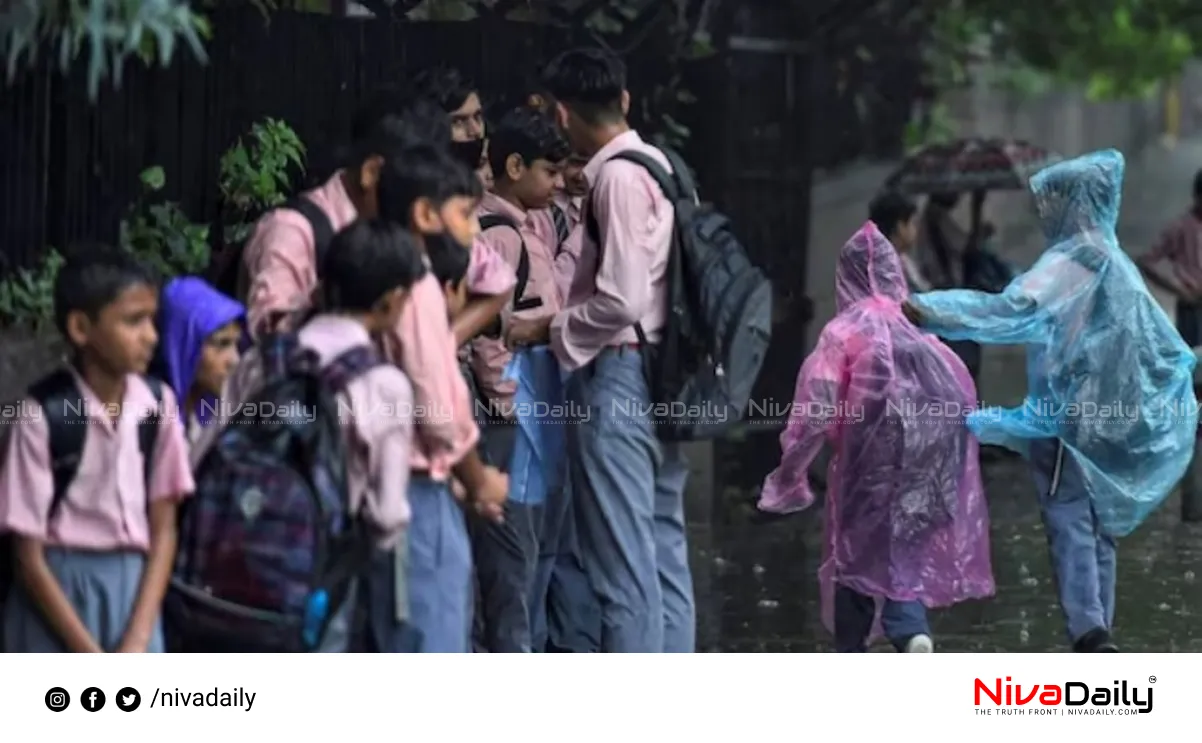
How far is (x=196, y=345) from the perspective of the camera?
6.11 m

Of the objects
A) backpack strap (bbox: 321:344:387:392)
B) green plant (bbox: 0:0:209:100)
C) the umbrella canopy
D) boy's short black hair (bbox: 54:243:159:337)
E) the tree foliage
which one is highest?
the tree foliage

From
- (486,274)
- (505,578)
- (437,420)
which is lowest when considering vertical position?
(505,578)

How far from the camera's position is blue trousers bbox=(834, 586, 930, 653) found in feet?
26.5

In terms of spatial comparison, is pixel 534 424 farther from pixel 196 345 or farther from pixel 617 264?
pixel 196 345

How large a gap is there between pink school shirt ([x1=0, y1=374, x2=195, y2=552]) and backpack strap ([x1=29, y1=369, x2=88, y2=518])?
0.01m

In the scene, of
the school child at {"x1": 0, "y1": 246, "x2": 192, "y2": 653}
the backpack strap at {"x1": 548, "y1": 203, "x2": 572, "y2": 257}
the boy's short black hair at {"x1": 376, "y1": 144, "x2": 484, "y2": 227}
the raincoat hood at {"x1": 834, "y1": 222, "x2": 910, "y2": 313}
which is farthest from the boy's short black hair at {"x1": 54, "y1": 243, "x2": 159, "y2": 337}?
the raincoat hood at {"x1": 834, "y1": 222, "x2": 910, "y2": 313}

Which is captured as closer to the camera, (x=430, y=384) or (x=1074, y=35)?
(x=430, y=384)

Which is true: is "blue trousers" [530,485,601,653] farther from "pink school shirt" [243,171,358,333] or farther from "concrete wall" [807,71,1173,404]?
"concrete wall" [807,71,1173,404]

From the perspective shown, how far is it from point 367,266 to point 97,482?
2.39 ft

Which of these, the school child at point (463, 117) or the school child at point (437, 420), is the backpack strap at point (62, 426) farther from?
the school child at point (463, 117)

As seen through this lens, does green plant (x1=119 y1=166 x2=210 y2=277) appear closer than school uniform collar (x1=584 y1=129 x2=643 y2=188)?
No
